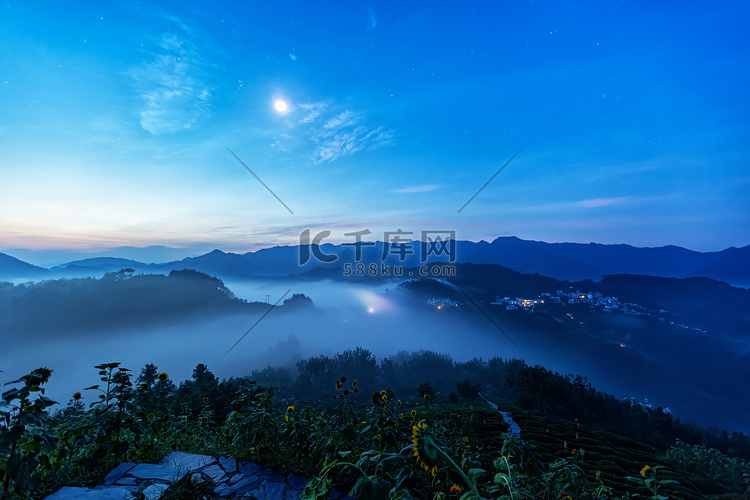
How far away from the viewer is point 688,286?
5162 inches

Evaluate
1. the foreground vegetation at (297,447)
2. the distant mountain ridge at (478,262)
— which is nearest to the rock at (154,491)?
the foreground vegetation at (297,447)

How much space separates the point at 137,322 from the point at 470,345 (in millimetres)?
135813

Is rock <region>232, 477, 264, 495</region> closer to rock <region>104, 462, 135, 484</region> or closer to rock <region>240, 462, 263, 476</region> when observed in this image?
rock <region>240, 462, 263, 476</region>

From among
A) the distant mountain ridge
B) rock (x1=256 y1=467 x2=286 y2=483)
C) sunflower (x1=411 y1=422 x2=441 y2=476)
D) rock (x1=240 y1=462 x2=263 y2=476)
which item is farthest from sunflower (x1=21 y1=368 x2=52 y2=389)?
the distant mountain ridge

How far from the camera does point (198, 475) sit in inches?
117

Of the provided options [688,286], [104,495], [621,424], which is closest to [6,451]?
[104,495]

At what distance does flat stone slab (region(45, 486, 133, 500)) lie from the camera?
8.11 ft

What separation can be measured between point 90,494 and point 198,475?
0.83 m

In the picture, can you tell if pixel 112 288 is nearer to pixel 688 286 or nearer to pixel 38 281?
pixel 38 281

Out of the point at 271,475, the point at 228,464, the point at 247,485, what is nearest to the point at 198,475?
the point at 228,464

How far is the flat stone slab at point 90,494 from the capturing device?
2.47 meters

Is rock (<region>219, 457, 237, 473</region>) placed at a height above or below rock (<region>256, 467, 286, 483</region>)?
below

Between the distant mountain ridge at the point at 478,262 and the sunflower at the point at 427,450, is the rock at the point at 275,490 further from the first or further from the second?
the distant mountain ridge at the point at 478,262

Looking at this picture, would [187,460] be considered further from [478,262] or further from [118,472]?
[478,262]
